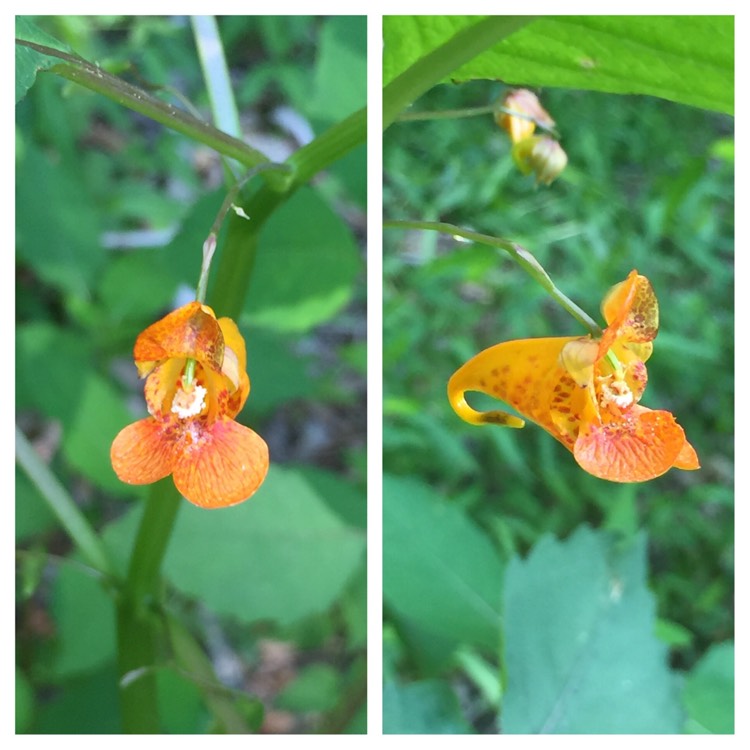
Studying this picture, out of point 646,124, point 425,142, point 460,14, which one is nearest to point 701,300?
point 646,124

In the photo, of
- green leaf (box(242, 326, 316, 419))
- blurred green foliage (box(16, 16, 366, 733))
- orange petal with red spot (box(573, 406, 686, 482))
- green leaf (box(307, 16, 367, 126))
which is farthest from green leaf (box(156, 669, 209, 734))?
green leaf (box(307, 16, 367, 126))

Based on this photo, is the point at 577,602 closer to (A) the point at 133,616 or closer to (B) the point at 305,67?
(A) the point at 133,616

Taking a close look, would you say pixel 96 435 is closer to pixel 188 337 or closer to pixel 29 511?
pixel 29 511

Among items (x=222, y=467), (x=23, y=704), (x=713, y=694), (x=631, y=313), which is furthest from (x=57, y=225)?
(x=713, y=694)

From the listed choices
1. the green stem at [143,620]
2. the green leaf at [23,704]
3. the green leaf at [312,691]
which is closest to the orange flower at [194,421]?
the green stem at [143,620]

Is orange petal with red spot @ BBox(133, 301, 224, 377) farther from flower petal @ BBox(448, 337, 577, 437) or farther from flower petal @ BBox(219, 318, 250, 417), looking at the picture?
flower petal @ BBox(448, 337, 577, 437)
